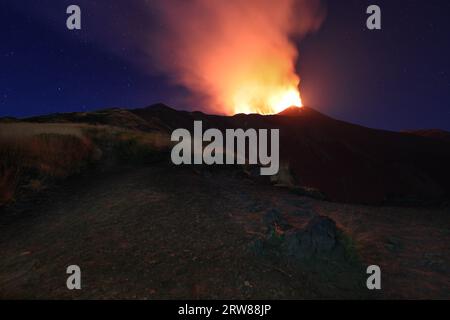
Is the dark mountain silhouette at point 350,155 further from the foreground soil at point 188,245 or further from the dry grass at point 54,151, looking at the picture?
the foreground soil at point 188,245

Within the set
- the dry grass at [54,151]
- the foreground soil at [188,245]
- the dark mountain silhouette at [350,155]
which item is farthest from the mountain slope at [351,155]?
the foreground soil at [188,245]

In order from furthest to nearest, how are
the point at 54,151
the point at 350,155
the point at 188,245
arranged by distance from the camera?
the point at 350,155
the point at 54,151
the point at 188,245

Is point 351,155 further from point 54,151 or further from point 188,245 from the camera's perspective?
point 188,245

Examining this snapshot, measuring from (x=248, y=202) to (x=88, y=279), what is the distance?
473cm

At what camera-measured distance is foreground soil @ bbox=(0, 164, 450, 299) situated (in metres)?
5.26

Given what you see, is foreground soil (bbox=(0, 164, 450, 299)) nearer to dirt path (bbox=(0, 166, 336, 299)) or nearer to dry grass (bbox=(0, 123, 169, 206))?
dirt path (bbox=(0, 166, 336, 299))

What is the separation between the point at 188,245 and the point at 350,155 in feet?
125

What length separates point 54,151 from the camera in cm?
1172

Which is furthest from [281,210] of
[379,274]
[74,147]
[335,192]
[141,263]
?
[335,192]

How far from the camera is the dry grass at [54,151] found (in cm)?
1013

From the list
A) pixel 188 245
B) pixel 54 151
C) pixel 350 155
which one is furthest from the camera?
pixel 350 155

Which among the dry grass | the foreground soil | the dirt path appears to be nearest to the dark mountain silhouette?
the dry grass

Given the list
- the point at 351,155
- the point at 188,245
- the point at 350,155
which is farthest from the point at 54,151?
the point at 351,155

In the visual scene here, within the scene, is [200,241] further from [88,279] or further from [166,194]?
[166,194]
